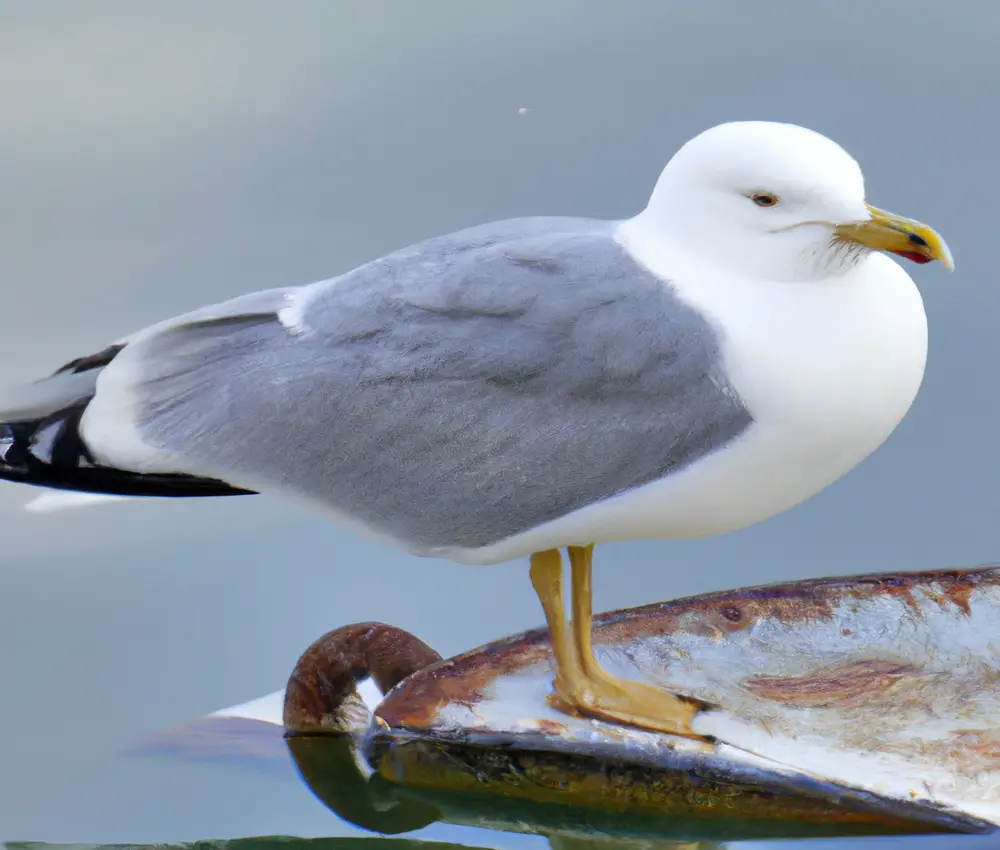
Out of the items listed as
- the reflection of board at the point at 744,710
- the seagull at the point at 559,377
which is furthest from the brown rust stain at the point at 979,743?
the seagull at the point at 559,377

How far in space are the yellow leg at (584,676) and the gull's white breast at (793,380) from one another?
37cm

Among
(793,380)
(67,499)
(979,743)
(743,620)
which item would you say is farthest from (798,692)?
(67,499)

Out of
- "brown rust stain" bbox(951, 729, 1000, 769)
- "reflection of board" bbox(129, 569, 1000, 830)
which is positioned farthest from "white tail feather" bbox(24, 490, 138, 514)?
"brown rust stain" bbox(951, 729, 1000, 769)

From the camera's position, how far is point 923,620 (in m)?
3.13

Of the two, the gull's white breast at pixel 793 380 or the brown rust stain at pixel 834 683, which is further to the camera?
the brown rust stain at pixel 834 683

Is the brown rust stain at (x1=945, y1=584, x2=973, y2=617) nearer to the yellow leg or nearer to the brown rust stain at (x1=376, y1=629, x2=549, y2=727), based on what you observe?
the yellow leg

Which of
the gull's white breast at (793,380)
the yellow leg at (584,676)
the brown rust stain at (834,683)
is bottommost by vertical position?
the brown rust stain at (834,683)

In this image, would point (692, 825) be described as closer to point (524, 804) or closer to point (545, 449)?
point (524, 804)

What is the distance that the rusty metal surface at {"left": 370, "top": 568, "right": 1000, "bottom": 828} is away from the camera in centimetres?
277

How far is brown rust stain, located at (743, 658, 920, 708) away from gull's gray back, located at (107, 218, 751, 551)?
58cm

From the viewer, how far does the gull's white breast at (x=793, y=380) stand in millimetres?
2518

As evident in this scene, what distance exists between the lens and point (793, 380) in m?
2.51

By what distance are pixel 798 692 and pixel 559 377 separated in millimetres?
737

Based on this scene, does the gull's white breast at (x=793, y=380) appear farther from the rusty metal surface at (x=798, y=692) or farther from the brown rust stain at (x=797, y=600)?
the brown rust stain at (x=797, y=600)
